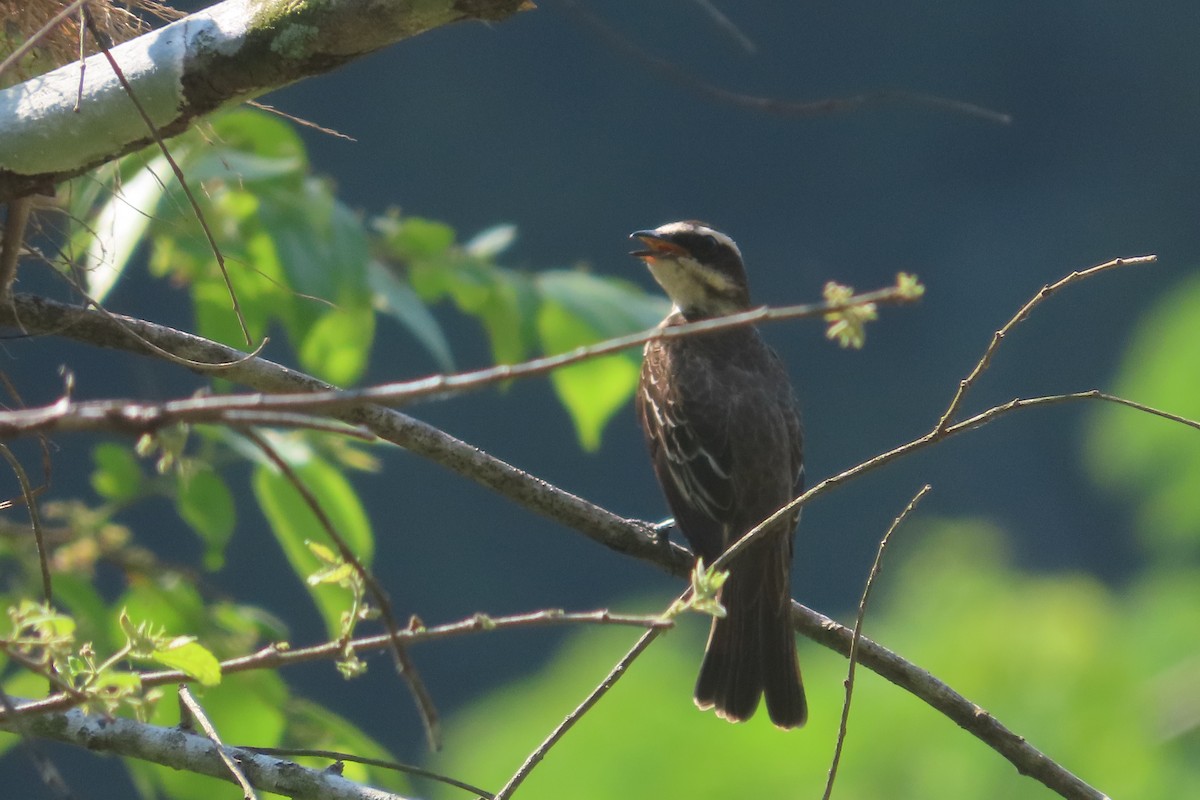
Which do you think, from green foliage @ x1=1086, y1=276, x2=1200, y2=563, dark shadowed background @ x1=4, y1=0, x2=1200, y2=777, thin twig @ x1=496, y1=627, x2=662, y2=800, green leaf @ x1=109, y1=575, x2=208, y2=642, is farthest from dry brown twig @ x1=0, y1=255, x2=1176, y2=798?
dark shadowed background @ x1=4, y1=0, x2=1200, y2=777

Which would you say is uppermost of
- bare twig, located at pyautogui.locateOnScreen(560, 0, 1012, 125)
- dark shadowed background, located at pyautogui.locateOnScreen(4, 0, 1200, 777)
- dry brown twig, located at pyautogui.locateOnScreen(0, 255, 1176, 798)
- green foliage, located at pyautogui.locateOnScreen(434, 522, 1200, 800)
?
dark shadowed background, located at pyautogui.locateOnScreen(4, 0, 1200, 777)

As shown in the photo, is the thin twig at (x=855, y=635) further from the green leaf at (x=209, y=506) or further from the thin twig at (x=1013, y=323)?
the green leaf at (x=209, y=506)

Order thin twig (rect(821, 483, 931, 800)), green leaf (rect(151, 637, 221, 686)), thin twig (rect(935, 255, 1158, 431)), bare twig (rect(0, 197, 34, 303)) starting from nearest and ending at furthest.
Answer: green leaf (rect(151, 637, 221, 686)) < thin twig (rect(935, 255, 1158, 431)) < thin twig (rect(821, 483, 931, 800)) < bare twig (rect(0, 197, 34, 303))

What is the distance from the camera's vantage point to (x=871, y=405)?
21125 mm

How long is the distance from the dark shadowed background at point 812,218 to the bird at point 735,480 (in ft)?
39.8

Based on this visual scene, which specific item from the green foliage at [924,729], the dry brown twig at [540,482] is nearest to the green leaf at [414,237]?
the dry brown twig at [540,482]

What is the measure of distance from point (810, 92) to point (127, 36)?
20.0 meters

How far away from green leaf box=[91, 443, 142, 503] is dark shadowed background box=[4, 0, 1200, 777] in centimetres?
1279

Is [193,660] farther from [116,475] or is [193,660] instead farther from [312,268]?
[116,475]

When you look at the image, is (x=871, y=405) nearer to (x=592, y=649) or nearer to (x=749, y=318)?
(x=592, y=649)

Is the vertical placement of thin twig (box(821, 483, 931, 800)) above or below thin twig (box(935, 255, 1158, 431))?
below

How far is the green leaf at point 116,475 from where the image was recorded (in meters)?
3.63

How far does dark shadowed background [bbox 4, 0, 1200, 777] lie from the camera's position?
18.7m

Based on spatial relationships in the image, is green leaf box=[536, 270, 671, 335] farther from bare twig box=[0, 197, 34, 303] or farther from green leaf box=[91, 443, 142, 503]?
bare twig box=[0, 197, 34, 303]
